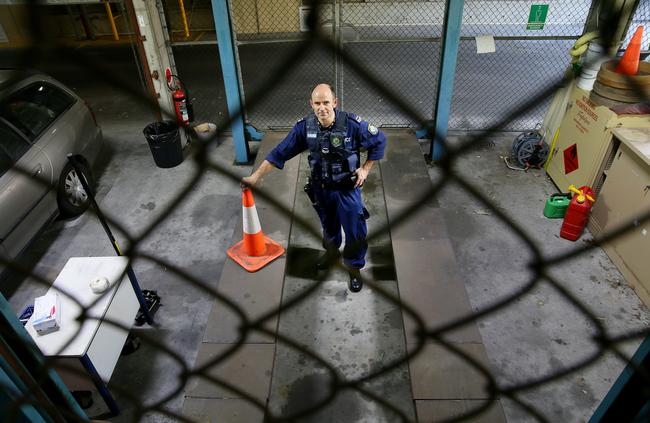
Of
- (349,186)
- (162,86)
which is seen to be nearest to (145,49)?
(162,86)

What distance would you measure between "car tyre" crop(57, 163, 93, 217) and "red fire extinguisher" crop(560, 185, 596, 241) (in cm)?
493

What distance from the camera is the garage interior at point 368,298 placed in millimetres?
2973

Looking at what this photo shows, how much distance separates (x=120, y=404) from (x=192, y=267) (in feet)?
4.56

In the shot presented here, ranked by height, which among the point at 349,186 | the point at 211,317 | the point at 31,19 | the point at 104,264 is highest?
the point at 31,19

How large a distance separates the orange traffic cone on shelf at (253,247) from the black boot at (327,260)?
41 centimetres

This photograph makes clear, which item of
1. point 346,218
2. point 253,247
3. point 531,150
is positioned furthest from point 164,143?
point 531,150

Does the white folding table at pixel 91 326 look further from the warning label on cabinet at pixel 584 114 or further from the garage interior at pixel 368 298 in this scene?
the warning label on cabinet at pixel 584 114

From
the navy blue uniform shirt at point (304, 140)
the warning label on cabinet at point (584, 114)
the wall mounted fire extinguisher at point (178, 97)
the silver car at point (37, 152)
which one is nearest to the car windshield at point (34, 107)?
the silver car at point (37, 152)

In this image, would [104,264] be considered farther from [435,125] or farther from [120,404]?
[435,125]

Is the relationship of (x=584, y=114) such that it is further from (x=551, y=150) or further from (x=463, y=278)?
(x=463, y=278)

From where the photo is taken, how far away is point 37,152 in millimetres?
4355

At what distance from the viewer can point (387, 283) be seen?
4062mm

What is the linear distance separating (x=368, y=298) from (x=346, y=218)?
0.85 meters

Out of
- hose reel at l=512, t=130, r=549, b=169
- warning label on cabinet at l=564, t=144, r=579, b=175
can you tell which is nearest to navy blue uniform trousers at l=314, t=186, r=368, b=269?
warning label on cabinet at l=564, t=144, r=579, b=175
